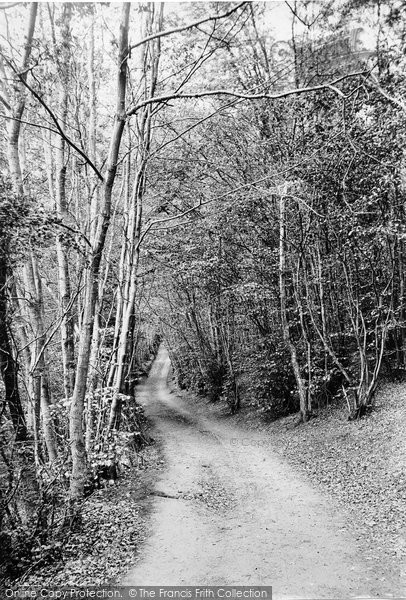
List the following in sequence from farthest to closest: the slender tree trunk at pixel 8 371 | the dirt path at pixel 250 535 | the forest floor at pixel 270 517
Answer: the slender tree trunk at pixel 8 371 → the forest floor at pixel 270 517 → the dirt path at pixel 250 535

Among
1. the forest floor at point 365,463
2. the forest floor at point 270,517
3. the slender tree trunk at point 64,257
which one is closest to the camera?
the forest floor at point 270,517

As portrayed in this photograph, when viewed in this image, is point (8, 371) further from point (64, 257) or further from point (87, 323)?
point (64, 257)

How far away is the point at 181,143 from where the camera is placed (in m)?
14.2

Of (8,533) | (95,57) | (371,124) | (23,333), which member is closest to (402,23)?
(371,124)

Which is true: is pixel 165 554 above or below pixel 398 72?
below

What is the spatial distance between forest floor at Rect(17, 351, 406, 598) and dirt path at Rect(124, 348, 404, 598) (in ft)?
0.06

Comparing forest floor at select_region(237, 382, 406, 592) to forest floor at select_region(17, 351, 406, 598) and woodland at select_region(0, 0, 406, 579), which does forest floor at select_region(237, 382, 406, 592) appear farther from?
woodland at select_region(0, 0, 406, 579)

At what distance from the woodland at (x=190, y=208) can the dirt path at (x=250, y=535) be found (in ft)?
4.81

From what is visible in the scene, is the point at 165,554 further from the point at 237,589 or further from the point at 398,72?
the point at 398,72

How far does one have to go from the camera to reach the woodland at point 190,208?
575 centimetres

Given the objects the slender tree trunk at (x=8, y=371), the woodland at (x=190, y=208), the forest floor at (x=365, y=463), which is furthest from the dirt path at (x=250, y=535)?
the slender tree trunk at (x=8, y=371)

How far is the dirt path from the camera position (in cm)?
456

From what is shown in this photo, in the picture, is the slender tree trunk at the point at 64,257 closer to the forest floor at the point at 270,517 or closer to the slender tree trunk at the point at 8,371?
the slender tree trunk at the point at 8,371

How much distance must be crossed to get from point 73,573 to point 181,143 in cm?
1315
